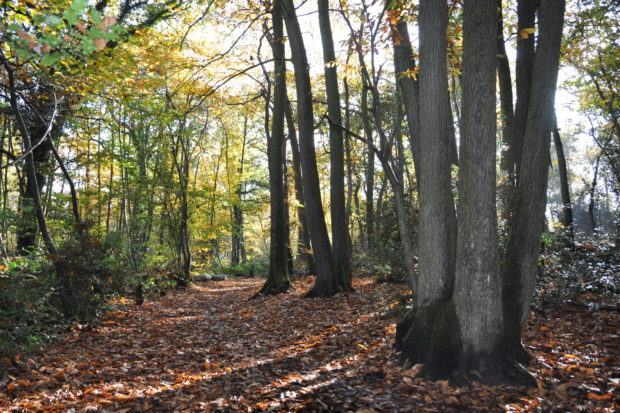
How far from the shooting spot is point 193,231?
19906 mm

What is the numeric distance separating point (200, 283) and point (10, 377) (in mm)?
12818

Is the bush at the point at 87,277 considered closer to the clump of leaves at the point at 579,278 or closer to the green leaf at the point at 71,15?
the green leaf at the point at 71,15

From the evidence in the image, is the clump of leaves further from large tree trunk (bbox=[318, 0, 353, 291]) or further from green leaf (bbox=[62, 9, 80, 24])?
green leaf (bbox=[62, 9, 80, 24])

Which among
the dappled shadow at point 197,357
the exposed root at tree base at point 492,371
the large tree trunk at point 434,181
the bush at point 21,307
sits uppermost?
the large tree trunk at point 434,181

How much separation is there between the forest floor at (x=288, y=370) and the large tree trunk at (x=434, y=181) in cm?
72

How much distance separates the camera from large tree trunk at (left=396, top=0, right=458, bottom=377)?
4336 millimetres

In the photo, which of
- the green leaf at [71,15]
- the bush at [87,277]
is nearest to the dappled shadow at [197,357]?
the bush at [87,277]

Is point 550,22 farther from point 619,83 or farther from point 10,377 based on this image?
point 619,83

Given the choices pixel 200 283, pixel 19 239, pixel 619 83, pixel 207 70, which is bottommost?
pixel 200 283

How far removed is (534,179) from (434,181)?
102cm

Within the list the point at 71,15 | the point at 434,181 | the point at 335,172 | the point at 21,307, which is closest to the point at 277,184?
the point at 335,172

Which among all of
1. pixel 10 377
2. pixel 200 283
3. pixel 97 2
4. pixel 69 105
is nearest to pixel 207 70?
pixel 97 2

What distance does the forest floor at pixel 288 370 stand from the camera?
3.60m

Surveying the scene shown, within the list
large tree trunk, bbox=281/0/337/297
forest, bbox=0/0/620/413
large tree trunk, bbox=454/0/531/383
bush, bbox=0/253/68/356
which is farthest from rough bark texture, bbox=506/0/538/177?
bush, bbox=0/253/68/356
